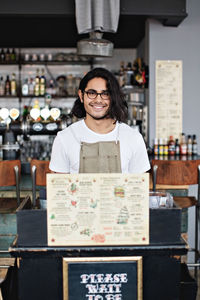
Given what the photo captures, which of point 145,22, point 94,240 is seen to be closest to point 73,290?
point 94,240

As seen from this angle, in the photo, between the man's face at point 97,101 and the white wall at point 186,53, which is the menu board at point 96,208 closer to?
the man's face at point 97,101

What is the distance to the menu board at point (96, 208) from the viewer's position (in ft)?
3.83

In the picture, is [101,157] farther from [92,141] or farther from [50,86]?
[50,86]

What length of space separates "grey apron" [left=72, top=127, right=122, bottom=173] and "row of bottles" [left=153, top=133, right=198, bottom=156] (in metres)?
2.09

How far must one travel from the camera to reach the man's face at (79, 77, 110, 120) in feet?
4.91

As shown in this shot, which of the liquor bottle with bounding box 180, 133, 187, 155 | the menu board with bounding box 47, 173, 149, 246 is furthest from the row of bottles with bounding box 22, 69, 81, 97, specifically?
the menu board with bounding box 47, 173, 149, 246

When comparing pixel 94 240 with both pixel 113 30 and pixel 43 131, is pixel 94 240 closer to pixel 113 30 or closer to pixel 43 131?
pixel 43 131

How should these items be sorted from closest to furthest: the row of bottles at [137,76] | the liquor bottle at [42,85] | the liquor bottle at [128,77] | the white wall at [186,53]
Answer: the white wall at [186,53]
the row of bottles at [137,76]
the liquor bottle at [128,77]
the liquor bottle at [42,85]

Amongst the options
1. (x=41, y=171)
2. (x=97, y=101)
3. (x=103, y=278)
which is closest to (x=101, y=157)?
(x=97, y=101)

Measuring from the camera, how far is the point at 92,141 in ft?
5.16

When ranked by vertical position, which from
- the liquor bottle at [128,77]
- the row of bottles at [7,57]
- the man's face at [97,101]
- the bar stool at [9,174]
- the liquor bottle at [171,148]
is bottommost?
the bar stool at [9,174]

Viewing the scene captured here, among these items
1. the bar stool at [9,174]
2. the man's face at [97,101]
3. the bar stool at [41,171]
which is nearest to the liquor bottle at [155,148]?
the bar stool at [41,171]

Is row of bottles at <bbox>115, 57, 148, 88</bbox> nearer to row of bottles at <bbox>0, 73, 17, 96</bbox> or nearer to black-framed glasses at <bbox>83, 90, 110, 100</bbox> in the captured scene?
row of bottles at <bbox>0, 73, 17, 96</bbox>

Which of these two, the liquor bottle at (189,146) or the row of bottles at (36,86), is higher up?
the row of bottles at (36,86)
